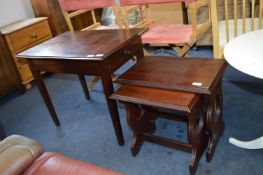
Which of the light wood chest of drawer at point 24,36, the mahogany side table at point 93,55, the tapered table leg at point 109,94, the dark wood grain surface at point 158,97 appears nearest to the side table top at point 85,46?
the mahogany side table at point 93,55

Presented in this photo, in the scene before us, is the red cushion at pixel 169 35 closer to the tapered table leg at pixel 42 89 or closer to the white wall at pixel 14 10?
the tapered table leg at pixel 42 89

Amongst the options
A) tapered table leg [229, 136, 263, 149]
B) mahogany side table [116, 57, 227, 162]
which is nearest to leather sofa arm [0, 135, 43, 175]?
mahogany side table [116, 57, 227, 162]

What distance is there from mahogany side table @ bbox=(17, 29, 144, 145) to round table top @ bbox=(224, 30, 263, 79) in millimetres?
652

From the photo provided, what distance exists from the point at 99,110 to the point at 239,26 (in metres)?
1.37

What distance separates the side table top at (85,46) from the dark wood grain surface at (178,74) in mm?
195

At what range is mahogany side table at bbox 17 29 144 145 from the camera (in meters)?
1.63

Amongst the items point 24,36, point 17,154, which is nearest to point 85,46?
point 17,154

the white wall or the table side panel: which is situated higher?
the white wall

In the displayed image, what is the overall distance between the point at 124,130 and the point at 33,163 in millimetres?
958

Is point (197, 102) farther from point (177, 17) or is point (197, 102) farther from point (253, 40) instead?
point (177, 17)

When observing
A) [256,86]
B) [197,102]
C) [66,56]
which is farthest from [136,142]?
[256,86]

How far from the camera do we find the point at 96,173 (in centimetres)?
109

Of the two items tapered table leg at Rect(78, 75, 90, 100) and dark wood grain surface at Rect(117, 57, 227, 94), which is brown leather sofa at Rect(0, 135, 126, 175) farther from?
tapered table leg at Rect(78, 75, 90, 100)

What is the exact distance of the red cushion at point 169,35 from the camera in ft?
6.92
